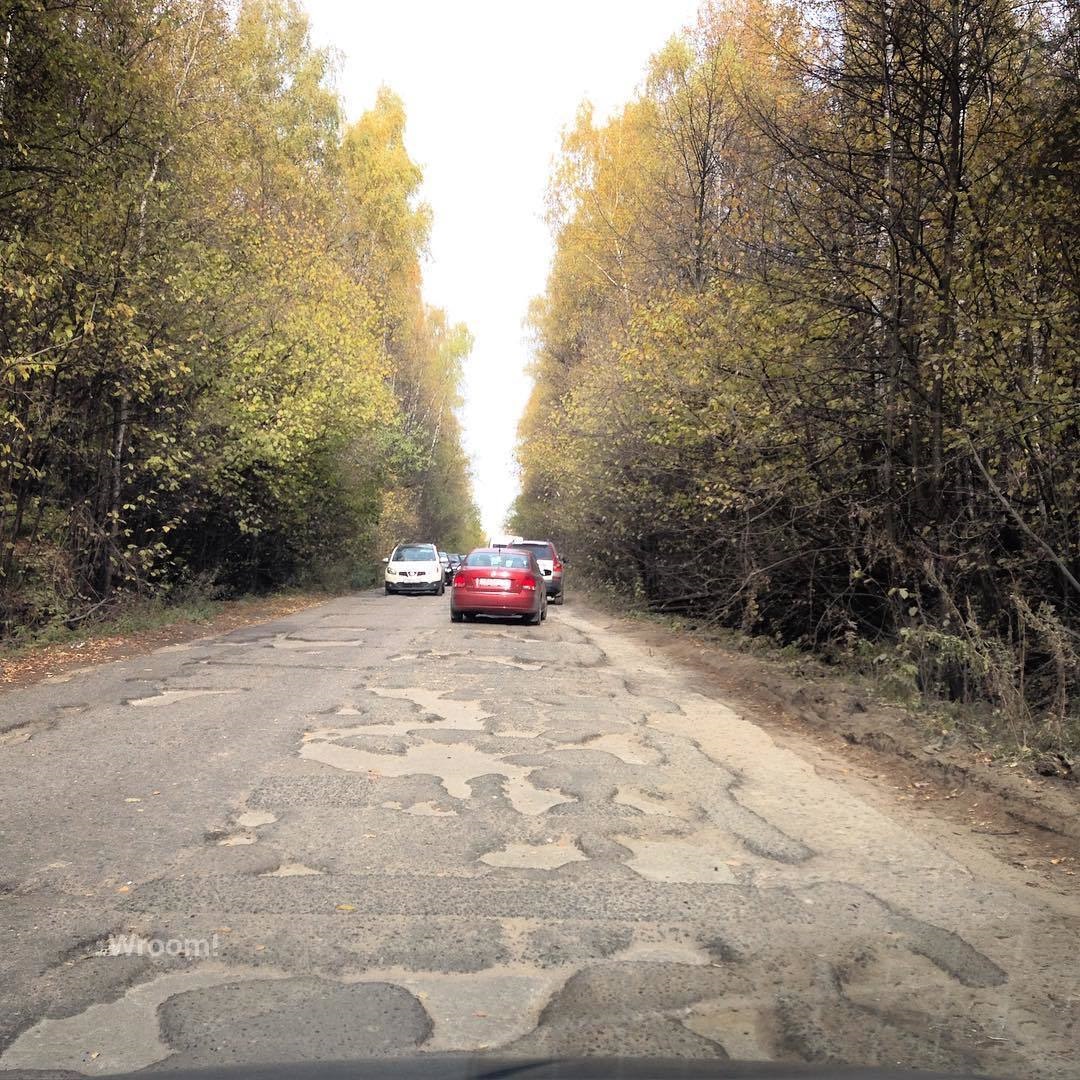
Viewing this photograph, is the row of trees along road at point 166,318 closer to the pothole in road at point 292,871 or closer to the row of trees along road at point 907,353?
the row of trees along road at point 907,353

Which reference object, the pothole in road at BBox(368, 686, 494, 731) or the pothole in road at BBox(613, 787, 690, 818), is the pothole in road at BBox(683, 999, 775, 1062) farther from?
the pothole in road at BBox(368, 686, 494, 731)

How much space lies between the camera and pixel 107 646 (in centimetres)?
1372

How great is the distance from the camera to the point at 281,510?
2580 cm

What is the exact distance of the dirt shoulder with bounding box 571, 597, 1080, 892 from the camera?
5.46m

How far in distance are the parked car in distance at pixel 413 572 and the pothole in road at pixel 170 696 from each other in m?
22.0

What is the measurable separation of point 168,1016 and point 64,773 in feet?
12.1

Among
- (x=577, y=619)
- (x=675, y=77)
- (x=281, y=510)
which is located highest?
(x=675, y=77)

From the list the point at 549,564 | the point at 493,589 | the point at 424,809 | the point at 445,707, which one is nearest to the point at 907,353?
the point at 445,707

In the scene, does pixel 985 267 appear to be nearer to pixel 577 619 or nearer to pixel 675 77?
pixel 577 619

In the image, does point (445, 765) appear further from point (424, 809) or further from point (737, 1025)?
point (737, 1025)

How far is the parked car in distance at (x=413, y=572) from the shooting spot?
105ft

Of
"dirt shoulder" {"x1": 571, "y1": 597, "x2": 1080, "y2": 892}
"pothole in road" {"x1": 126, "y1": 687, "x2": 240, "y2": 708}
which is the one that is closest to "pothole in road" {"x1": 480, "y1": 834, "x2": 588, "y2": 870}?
"dirt shoulder" {"x1": 571, "y1": 597, "x2": 1080, "y2": 892}

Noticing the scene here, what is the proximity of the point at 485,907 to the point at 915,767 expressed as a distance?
4285 millimetres

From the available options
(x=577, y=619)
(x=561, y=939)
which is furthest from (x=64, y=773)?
(x=577, y=619)
